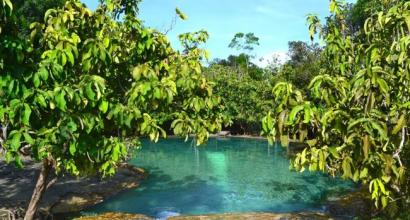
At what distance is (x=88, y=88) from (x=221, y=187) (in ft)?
56.7

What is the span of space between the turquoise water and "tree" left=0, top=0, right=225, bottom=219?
9780 mm

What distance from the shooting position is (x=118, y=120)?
21.3 ft

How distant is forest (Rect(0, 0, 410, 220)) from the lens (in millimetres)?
4707

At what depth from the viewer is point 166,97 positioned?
6422 millimetres

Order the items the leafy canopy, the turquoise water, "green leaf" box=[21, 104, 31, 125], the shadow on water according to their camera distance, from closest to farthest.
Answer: "green leaf" box=[21, 104, 31, 125] < the leafy canopy < the shadow on water < the turquoise water

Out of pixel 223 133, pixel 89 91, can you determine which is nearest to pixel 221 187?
pixel 89 91

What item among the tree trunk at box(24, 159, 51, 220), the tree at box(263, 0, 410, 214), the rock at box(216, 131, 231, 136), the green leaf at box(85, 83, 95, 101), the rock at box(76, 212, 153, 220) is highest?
the rock at box(216, 131, 231, 136)

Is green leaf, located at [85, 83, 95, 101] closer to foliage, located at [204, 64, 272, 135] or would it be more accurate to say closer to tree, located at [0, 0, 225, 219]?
tree, located at [0, 0, 225, 219]

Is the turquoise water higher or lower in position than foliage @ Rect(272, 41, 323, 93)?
lower

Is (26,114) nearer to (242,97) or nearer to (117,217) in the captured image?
(117,217)

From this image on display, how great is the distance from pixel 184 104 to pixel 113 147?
189 centimetres

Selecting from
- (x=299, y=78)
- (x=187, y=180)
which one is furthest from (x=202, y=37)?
(x=299, y=78)

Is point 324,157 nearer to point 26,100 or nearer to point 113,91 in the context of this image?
point 26,100

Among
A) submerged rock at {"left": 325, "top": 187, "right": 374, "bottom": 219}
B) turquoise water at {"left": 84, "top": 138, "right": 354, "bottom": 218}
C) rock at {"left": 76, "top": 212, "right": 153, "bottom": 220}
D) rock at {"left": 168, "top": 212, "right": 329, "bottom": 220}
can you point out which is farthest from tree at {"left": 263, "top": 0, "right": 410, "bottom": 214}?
turquoise water at {"left": 84, "top": 138, "right": 354, "bottom": 218}
